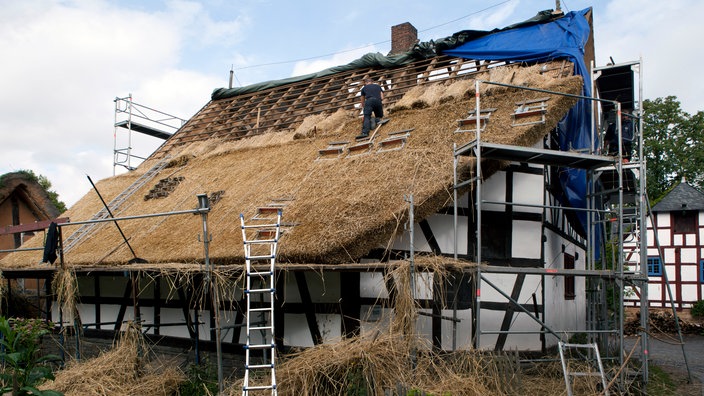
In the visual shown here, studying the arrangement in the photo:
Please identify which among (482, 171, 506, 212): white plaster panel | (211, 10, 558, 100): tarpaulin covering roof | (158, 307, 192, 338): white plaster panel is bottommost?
(158, 307, 192, 338): white plaster panel

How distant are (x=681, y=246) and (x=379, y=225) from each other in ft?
65.0

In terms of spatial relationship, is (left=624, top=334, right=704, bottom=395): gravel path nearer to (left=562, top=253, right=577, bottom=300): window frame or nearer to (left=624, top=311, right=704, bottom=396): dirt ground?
(left=624, top=311, right=704, bottom=396): dirt ground

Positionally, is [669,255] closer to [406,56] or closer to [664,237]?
[664,237]

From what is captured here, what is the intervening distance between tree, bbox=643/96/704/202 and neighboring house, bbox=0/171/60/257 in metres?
27.4

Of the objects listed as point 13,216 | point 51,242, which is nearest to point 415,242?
point 51,242

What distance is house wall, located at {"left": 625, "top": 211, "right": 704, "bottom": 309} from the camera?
21.9 meters

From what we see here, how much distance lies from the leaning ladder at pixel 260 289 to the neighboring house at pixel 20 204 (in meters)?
10.5

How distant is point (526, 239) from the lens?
8133 millimetres

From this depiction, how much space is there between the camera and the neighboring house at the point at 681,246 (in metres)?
21.9

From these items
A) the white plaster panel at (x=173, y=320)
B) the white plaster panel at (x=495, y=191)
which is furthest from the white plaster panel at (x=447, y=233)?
the white plaster panel at (x=173, y=320)

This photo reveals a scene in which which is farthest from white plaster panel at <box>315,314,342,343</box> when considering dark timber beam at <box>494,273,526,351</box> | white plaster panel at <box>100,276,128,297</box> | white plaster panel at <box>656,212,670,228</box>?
white plaster panel at <box>656,212,670,228</box>

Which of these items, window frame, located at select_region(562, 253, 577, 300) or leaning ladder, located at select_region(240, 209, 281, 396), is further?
window frame, located at select_region(562, 253, 577, 300)

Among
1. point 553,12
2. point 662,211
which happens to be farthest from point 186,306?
point 662,211

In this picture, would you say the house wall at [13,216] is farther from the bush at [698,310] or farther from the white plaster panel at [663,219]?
the white plaster panel at [663,219]
